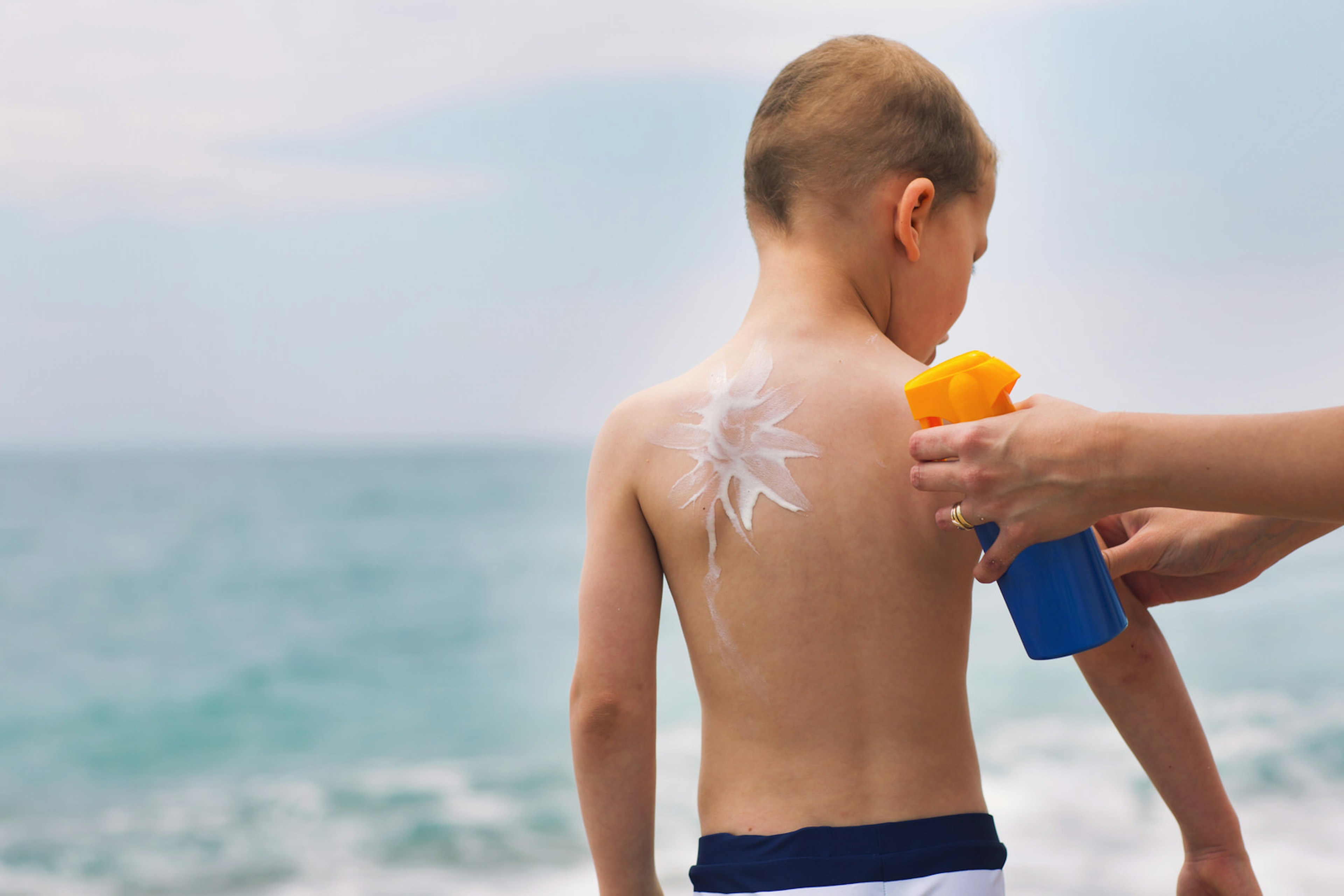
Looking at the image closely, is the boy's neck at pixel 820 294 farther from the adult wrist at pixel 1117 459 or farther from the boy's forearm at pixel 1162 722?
the boy's forearm at pixel 1162 722

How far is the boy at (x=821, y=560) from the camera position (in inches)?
36.7

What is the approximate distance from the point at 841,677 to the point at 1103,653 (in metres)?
0.45

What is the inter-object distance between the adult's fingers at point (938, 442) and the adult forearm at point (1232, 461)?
127 mm

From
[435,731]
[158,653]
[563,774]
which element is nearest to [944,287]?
[563,774]

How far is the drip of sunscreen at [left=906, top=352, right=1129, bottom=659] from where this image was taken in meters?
0.86

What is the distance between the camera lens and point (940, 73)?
1146mm

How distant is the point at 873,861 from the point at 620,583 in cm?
37

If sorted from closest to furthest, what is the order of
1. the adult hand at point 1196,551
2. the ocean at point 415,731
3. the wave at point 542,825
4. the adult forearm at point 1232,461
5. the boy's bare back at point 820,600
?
the adult forearm at point 1232,461
the boy's bare back at point 820,600
the adult hand at point 1196,551
the wave at point 542,825
the ocean at point 415,731

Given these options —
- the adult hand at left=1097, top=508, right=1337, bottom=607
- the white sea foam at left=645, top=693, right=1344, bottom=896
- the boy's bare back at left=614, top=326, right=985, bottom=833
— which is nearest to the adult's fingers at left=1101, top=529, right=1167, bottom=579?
the adult hand at left=1097, top=508, right=1337, bottom=607

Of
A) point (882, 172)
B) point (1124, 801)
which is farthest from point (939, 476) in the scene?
point (1124, 801)

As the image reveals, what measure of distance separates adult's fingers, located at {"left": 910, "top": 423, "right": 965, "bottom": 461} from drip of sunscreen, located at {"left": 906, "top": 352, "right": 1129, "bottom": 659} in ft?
0.05

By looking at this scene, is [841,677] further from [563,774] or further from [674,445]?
[563,774]

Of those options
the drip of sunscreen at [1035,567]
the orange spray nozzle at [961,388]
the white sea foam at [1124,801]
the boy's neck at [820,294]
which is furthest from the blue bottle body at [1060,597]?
the white sea foam at [1124,801]

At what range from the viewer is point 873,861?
35.1 inches
